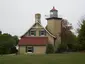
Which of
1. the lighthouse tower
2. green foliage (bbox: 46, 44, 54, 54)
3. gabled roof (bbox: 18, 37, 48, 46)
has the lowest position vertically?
green foliage (bbox: 46, 44, 54, 54)

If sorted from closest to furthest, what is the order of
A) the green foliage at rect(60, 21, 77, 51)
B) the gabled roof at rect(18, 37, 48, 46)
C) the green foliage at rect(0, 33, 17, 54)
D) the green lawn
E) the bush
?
the green lawn
the green foliage at rect(0, 33, 17, 54)
the gabled roof at rect(18, 37, 48, 46)
the bush
the green foliage at rect(60, 21, 77, 51)

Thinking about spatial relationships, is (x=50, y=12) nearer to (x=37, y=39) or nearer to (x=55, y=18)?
(x=55, y=18)

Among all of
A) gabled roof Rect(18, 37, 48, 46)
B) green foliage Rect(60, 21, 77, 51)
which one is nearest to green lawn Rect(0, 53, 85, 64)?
gabled roof Rect(18, 37, 48, 46)

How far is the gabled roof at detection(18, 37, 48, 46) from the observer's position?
193 ft

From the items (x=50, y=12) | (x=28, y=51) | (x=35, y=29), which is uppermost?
(x=50, y=12)

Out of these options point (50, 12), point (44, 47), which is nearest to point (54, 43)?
point (44, 47)

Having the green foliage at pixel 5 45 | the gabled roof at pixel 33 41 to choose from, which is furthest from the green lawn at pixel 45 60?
the gabled roof at pixel 33 41

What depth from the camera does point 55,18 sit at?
6200 cm

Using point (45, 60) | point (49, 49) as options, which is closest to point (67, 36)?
point (49, 49)

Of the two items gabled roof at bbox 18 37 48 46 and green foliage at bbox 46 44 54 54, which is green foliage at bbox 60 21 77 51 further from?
gabled roof at bbox 18 37 48 46

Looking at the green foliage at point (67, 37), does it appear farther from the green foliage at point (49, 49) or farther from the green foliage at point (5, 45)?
the green foliage at point (5, 45)

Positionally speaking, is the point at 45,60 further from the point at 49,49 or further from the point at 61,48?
the point at 61,48

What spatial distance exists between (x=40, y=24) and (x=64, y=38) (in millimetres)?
8292

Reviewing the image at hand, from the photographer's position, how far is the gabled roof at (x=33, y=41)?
58694 millimetres
